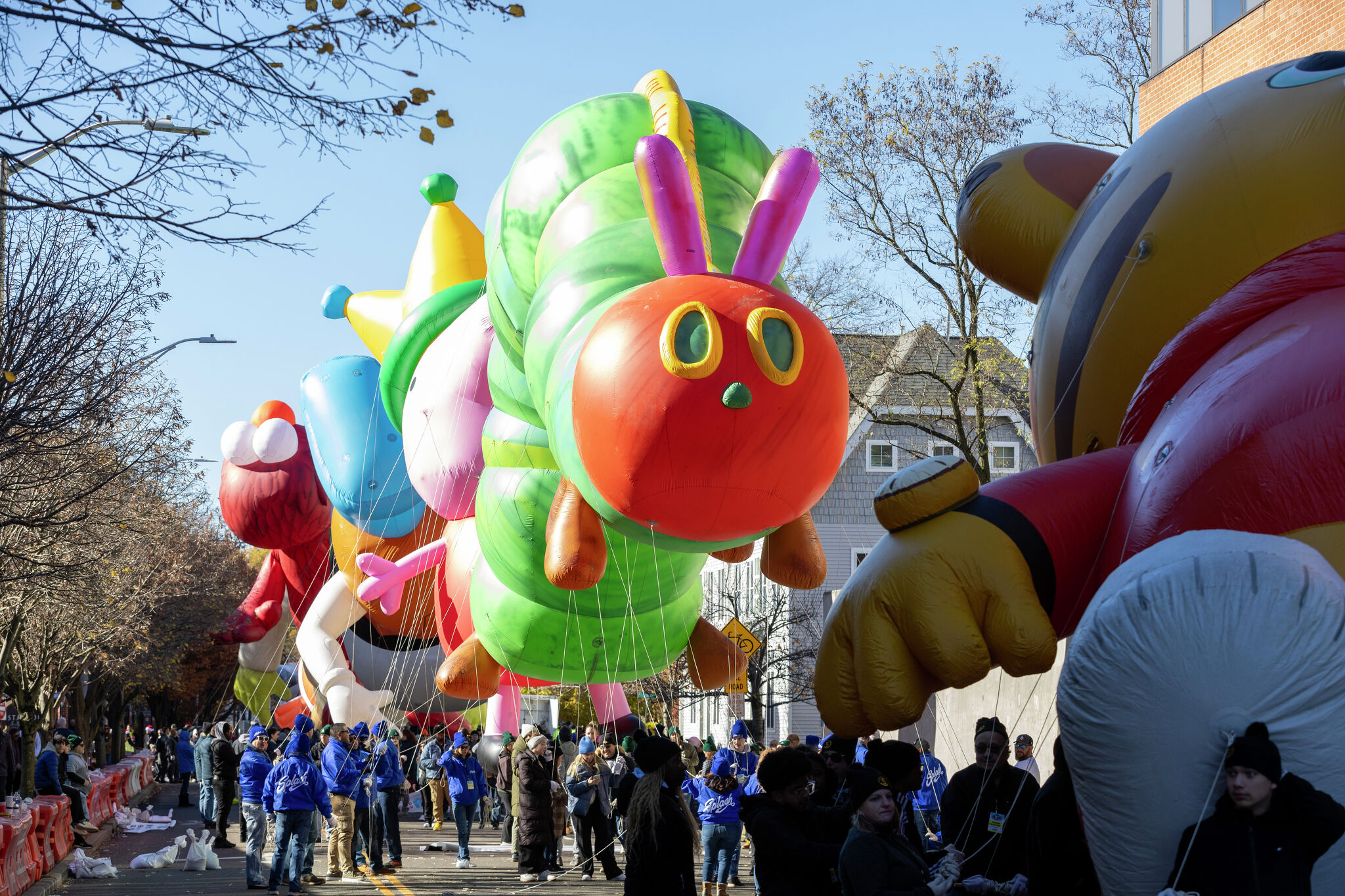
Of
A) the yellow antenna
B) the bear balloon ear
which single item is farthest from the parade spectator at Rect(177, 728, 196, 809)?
the bear balloon ear

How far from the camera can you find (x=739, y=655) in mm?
12906

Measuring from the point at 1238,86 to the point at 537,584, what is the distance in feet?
23.5

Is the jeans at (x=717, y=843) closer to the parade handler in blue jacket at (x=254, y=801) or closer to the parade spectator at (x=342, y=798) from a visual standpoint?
the parade spectator at (x=342, y=798)

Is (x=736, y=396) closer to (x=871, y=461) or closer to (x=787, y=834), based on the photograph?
(x=787, y=834)

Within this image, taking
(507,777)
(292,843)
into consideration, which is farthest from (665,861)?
(507,777)

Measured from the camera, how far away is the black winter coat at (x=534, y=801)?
45.1ft

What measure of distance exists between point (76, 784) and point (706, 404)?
14302mm

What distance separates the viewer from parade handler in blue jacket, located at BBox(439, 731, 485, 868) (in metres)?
15.6

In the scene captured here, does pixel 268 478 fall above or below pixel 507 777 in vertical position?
above

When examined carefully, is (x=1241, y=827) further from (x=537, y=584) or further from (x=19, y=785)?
(x=19, y=785)

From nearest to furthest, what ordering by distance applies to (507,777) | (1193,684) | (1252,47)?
(1193,684), (507,777), (1252,47)

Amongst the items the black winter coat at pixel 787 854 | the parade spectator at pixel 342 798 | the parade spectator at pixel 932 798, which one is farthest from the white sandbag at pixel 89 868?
the black winter coat at pixel 787 854

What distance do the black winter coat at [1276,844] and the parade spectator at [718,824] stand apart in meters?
8.07

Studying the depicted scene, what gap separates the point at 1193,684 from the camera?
4.28 metres
